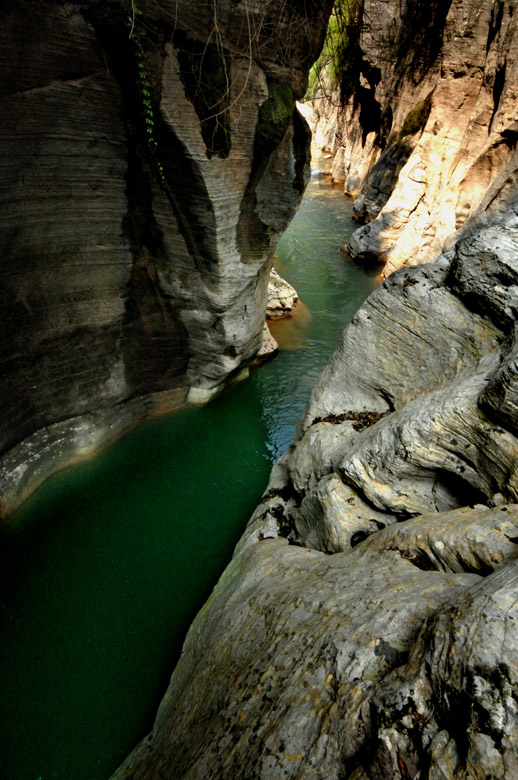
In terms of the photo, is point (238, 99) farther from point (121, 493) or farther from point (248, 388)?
point (121, 493)

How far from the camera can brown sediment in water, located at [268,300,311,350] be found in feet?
31.3

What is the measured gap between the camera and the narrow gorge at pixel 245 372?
2.01m

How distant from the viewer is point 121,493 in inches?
238

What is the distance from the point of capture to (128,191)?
17.1 ft

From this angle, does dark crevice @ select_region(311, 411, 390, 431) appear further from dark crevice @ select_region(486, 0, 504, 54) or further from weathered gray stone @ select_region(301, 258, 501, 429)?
dark crevice @ select_region(486, 0, 504, 54)

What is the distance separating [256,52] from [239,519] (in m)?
5.69

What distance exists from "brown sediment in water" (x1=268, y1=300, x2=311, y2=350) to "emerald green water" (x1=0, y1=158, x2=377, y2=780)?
1319 mm

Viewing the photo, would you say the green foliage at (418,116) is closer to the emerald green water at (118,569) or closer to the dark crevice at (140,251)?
the emerald green water at (118,569)

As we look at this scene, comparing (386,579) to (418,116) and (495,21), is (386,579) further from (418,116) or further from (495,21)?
(418,116)

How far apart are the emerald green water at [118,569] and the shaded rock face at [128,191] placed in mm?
710

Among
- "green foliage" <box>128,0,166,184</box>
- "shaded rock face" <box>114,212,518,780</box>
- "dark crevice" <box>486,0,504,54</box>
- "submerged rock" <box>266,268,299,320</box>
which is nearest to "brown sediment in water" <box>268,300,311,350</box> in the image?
"submerged rock" <box>266,268,299,320</box>

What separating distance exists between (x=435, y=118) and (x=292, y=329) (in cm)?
796

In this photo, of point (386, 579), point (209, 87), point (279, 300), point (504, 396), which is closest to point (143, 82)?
point (209, 87)

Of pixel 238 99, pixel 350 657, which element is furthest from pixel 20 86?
pixel 350 657
